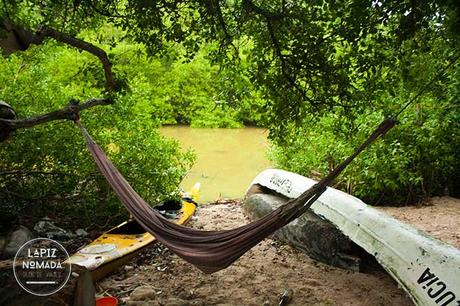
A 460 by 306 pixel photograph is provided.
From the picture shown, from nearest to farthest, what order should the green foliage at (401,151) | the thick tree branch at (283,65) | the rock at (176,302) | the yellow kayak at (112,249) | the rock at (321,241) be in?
the thick tree branch at (283,65)
the rock at (176,302)
the yellow kayak at (112,249)
the rock at (321,241)
the green foliage at (401,151)

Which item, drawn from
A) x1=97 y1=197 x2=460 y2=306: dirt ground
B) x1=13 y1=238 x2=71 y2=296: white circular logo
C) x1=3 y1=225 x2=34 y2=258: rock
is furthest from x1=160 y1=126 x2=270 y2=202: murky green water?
x1=13 y1=238 x2=71 y2=296: white circular logo

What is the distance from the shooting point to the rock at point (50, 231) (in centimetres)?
354

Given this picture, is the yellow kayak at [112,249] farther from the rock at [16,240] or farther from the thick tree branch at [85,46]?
the thick tree branch at [85,46]

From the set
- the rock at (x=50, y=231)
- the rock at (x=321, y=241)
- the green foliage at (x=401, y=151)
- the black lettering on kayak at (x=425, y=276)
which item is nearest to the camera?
the black lettering on kayak at (x=425, y=276)

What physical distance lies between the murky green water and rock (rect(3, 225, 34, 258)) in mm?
2804

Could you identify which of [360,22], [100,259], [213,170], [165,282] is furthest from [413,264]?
[213,170]

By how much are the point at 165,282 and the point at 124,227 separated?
80 centimetres

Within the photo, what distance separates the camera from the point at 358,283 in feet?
9.55

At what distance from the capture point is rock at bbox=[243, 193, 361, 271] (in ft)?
10.5

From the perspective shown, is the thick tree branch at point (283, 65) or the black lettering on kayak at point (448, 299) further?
the thick tree branch at point (283, 65)

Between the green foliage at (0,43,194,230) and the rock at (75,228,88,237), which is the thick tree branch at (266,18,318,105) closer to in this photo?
the green foliage at (0,43,194,230)

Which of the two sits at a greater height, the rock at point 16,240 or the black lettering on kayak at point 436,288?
the black lettering on kayak at point 436,288

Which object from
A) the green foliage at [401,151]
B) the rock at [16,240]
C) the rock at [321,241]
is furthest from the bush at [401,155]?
the rock at [16,240]

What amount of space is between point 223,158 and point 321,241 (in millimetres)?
5514
